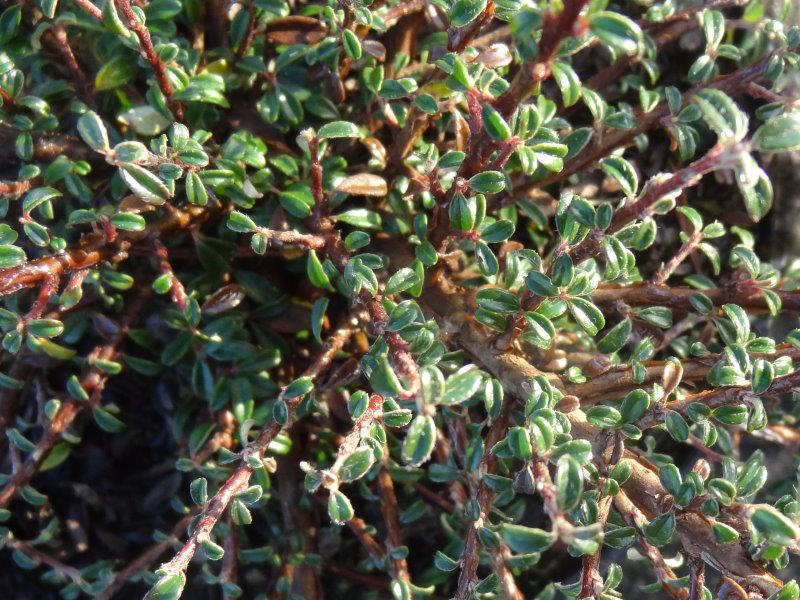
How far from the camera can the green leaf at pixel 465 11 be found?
1.45m

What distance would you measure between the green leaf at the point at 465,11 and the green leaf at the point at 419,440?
0.78 m

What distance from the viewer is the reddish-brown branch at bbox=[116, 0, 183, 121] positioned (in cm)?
150

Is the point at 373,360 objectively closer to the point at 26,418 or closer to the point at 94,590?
the point at 94,590

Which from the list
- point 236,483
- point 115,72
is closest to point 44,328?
point 236,483

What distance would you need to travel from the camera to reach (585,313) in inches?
57.7

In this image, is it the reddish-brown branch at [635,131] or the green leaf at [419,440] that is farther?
the reddish-brown branch at [635,131]

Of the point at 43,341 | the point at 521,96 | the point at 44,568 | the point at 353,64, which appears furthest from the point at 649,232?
the point at 44,568

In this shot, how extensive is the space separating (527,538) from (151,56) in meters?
1.24

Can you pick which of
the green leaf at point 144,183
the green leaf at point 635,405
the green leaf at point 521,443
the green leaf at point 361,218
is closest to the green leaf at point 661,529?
the green leaf at point 635,405

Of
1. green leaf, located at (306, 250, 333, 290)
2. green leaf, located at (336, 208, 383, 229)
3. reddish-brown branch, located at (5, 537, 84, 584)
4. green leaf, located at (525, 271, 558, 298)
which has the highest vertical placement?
green leaf, located at (525, 271, 558, 298)

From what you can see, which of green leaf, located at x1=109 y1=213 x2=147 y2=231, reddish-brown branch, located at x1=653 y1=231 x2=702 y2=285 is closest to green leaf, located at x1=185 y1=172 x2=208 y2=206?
green leaf, located at x1=109 y1=213 x2=147 y2=231

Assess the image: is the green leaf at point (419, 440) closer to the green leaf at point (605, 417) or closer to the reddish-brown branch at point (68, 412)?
the green leaf at point (605, 417)

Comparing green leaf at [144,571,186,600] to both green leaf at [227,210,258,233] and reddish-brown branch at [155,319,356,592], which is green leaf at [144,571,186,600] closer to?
reddish-brown branch at [155,319,356,592]

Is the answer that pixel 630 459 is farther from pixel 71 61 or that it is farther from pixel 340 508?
pixel 71 61
